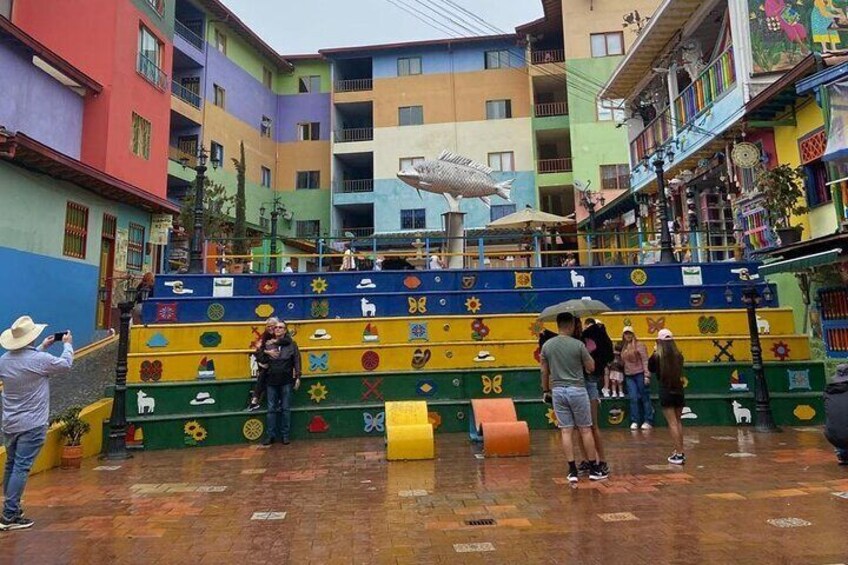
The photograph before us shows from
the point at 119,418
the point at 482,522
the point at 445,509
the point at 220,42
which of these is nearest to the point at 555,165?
the point at 220,42

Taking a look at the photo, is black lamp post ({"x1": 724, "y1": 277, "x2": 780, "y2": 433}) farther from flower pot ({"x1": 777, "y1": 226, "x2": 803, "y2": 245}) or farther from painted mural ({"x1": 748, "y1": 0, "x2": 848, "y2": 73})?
painted mural ({"x1": 748, "y1": 0, "x2": 848, "y2": 73})

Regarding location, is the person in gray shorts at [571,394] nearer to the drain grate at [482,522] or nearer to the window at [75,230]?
the drain grate at [482,522]

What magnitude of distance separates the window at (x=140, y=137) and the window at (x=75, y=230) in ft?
13.8

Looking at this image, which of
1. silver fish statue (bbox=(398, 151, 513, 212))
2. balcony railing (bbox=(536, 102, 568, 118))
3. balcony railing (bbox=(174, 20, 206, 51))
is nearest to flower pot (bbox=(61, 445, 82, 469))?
silver fish statue (bbox=(398, 151, 513, 212))

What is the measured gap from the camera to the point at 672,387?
7371 millimetres

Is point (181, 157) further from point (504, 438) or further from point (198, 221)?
point (504, 438)

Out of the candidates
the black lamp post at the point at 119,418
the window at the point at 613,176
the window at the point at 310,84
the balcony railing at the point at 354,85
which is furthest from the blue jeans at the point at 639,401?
the window at the point at 310,84

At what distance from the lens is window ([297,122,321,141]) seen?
36.7 meters

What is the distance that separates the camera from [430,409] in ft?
32.4

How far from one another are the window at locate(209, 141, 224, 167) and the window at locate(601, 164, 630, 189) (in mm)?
19902

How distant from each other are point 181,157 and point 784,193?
81.9ft

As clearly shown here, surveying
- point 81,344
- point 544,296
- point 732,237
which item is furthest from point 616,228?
point 81,344

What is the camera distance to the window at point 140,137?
1916 cm

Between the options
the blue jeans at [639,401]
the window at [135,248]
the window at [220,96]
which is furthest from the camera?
the window at [220,96]
